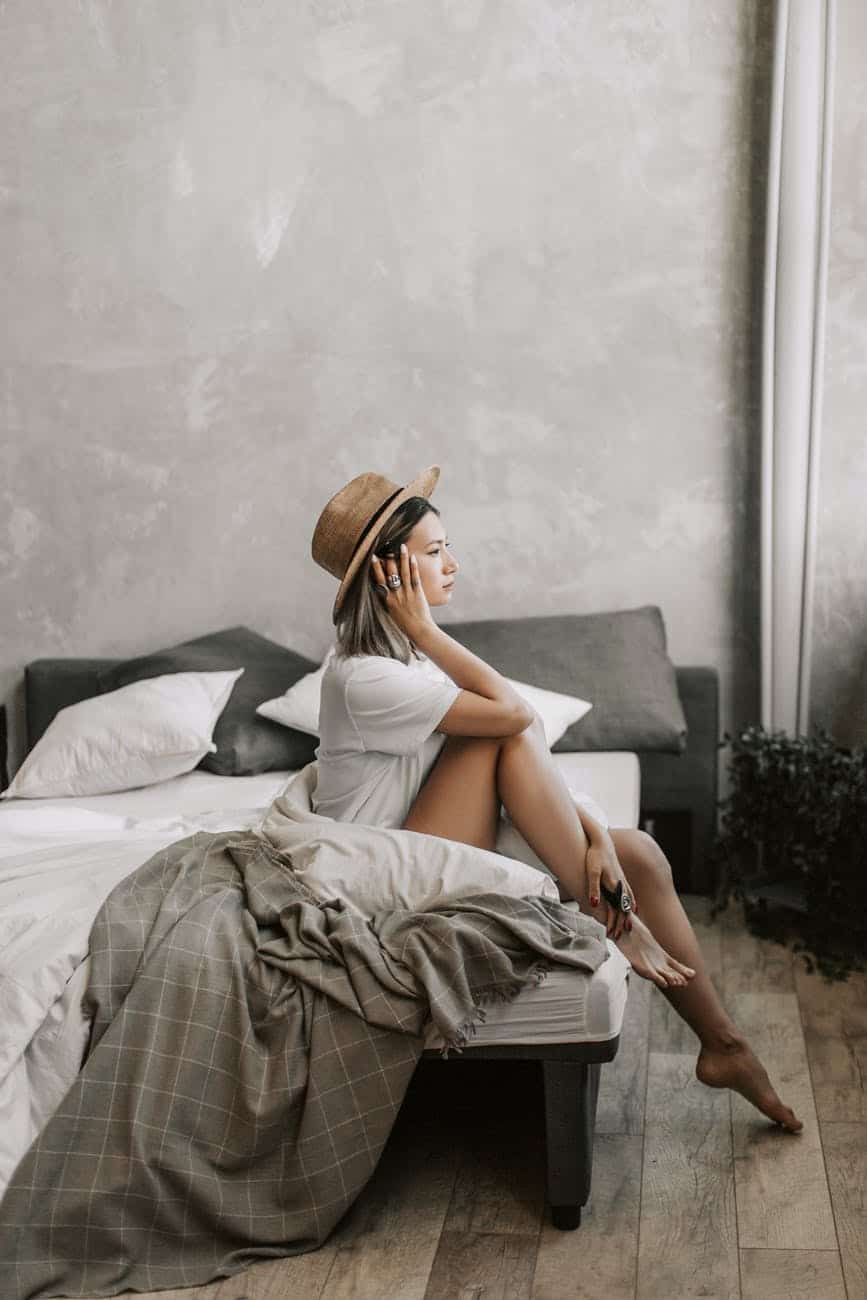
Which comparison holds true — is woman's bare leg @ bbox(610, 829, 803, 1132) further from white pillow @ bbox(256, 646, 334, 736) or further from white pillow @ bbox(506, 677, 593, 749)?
white pillow @ bbox(256, 646, 334, 736)

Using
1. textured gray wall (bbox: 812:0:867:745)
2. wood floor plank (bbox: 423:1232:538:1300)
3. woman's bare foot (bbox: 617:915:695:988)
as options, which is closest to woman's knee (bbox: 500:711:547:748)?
woman's bare foot (bbox: 617:915:695:988)

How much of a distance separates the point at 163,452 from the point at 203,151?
34.0 inches

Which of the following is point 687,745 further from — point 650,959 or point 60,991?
point 60,991

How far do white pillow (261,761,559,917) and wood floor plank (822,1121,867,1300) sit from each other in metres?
0.64

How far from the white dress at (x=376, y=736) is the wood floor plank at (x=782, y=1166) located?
32.5 inches

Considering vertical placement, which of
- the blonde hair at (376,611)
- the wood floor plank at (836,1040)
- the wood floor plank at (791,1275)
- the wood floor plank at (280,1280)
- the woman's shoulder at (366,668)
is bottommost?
the wood floor plank at (836,1040)

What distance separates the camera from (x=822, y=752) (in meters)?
3.50

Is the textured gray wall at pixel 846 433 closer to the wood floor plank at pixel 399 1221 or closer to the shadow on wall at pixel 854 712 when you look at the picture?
the shadow on wall at pixel 854 712

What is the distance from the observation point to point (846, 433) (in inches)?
151

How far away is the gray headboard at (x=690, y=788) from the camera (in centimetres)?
381

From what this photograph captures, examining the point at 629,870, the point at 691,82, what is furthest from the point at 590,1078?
the point at 691,82

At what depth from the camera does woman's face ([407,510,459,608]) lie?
8.39ft

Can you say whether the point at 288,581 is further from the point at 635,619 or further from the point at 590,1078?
the point at 590,1078

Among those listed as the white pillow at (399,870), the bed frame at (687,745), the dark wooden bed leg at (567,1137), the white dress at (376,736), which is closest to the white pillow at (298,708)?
the bed frame at (687,745)
